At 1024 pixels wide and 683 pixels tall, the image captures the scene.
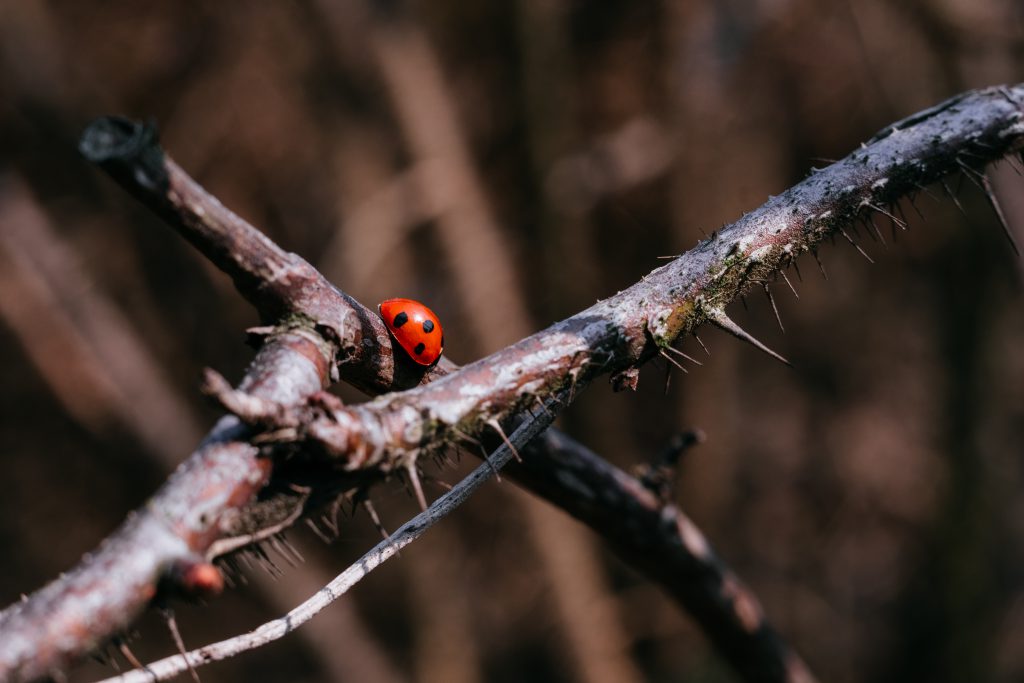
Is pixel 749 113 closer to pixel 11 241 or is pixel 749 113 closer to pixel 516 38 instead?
pixel 516 38

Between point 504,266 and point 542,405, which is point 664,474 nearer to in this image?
point 542,405

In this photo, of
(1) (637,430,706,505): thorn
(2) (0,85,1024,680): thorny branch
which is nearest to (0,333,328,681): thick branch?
(2) (0,85,1024,680): thorny branch

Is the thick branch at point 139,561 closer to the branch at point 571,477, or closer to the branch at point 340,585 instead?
the branch at point 571,477

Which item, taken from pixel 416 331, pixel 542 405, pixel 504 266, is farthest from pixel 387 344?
pixel 504 266

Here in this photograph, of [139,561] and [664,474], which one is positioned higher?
[664,474]

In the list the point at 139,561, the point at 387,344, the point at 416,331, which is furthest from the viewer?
the point at 416,331

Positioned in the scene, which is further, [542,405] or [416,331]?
[416,331]

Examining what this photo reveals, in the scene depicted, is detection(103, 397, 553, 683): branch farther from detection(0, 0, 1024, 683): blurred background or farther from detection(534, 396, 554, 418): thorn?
detection(0, 0, 1024, 683): blurred background

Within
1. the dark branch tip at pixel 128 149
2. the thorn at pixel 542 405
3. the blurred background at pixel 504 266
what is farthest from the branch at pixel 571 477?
the blurred background at pixel 504 266
